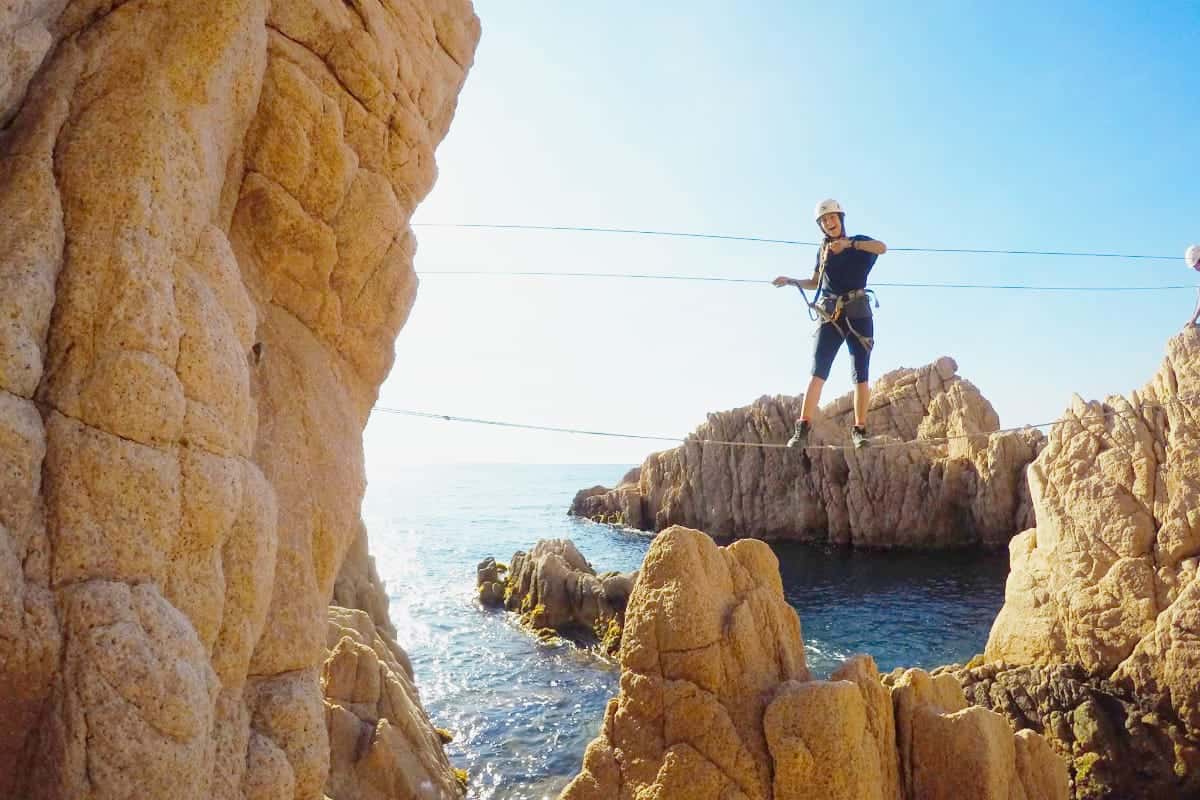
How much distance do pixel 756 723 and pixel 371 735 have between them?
5951mm

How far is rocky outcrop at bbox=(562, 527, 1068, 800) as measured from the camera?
318 inches

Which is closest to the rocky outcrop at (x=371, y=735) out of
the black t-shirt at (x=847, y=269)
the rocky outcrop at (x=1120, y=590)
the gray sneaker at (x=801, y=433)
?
the gray sneaker at (x=801, y=433)

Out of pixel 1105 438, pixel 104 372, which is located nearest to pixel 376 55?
pixel 104 372

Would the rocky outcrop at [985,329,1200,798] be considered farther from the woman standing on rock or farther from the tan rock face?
the woman standing on rock

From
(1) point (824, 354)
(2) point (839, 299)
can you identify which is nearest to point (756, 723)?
(1) point (824, 354)

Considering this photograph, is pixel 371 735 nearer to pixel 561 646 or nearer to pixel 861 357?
pixel 861 357

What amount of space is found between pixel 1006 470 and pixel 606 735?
38.5 m

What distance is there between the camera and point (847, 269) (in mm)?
9602

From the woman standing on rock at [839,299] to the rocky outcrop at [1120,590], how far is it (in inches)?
256

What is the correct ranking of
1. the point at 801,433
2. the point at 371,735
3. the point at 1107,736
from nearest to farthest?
the point at 801,433 → the point at 371,735 → the point at 1107,736

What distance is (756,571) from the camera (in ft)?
34.4

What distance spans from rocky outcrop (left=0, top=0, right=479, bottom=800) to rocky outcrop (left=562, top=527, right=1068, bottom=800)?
173 inches

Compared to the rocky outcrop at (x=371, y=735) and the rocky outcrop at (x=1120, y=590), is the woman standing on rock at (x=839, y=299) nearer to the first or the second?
the rocky outcrop at (x=1120, y=590)

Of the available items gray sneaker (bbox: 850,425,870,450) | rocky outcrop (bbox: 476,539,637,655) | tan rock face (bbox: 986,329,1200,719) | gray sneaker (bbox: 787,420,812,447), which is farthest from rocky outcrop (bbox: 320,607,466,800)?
rocky outcrop (bbox: 476,539,637,655)
